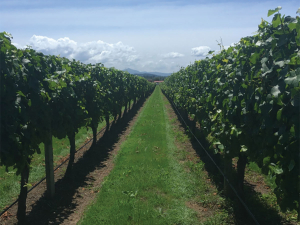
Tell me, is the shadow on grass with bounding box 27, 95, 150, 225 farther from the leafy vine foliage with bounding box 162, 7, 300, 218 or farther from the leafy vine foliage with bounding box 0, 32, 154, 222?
the leafy vine foliage with bounding box 162, 7, 300, 218

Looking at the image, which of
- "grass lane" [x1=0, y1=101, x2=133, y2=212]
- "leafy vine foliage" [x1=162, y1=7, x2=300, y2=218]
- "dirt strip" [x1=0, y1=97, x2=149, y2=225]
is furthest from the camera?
"grass lane" [x1=0, y1=101, x2=133, y2=212]

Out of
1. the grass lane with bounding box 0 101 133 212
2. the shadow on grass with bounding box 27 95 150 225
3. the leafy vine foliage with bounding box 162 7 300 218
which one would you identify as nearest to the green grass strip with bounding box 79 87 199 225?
the shadow on grass with bounding box 27 95 150 225

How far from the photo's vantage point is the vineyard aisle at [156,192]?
5598mm

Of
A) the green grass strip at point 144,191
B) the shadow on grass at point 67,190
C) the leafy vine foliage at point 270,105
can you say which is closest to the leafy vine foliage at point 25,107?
the shadow on grass at point 67,190

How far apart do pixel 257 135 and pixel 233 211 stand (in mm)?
2299

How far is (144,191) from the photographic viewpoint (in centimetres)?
687

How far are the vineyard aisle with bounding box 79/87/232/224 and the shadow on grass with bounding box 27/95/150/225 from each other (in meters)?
0.62

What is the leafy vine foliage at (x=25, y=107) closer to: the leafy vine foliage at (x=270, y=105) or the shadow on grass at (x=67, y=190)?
the shadow on grass at (x=67, y=190)


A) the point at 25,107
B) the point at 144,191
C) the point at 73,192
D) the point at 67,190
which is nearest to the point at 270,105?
the point at 25,107

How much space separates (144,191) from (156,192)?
0.32 m

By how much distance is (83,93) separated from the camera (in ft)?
30.5

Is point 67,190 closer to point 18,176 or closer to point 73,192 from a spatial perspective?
point 73,192

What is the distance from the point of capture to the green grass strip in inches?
220

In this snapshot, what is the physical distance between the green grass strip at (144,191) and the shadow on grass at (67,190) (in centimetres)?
62
